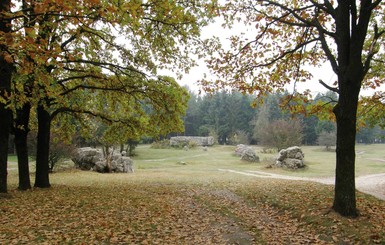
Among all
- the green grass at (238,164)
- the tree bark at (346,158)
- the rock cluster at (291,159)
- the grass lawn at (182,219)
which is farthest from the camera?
the rock cluster at (291,159)

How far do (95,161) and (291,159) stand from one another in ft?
65.5

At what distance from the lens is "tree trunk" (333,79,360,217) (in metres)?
7.83

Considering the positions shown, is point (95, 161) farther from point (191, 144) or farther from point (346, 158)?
point (191, 144)

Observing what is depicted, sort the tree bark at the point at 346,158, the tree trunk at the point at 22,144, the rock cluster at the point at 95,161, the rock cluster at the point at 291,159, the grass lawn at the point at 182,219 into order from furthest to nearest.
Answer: the rock cluster at the point at 291,159 → the rock cluster at the point at 95,161 → the tree trunk at the point at 22,144 → the tree bark at the point at 346,158 → the grass lawn at the point at 182,219

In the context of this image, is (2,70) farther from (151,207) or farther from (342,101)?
(342,101)

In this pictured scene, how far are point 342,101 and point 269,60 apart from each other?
3.41 metres

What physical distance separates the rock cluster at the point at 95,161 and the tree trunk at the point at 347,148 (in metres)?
22.7

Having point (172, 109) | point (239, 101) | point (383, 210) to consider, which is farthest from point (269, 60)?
point (239, 101)

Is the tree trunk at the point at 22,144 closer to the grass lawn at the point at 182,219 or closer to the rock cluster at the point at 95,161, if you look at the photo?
the grass lawn at the point at 182,219

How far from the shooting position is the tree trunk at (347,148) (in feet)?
25.7

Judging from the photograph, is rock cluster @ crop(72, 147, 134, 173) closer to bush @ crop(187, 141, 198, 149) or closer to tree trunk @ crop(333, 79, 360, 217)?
tree trunk @ crop(333, 79, 360, 217)

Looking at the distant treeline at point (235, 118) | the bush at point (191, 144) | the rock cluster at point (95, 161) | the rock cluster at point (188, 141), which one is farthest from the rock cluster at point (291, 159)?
the distant treeline at point (235, 118)

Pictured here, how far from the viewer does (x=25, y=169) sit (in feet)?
41.0

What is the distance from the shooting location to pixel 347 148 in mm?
7844
